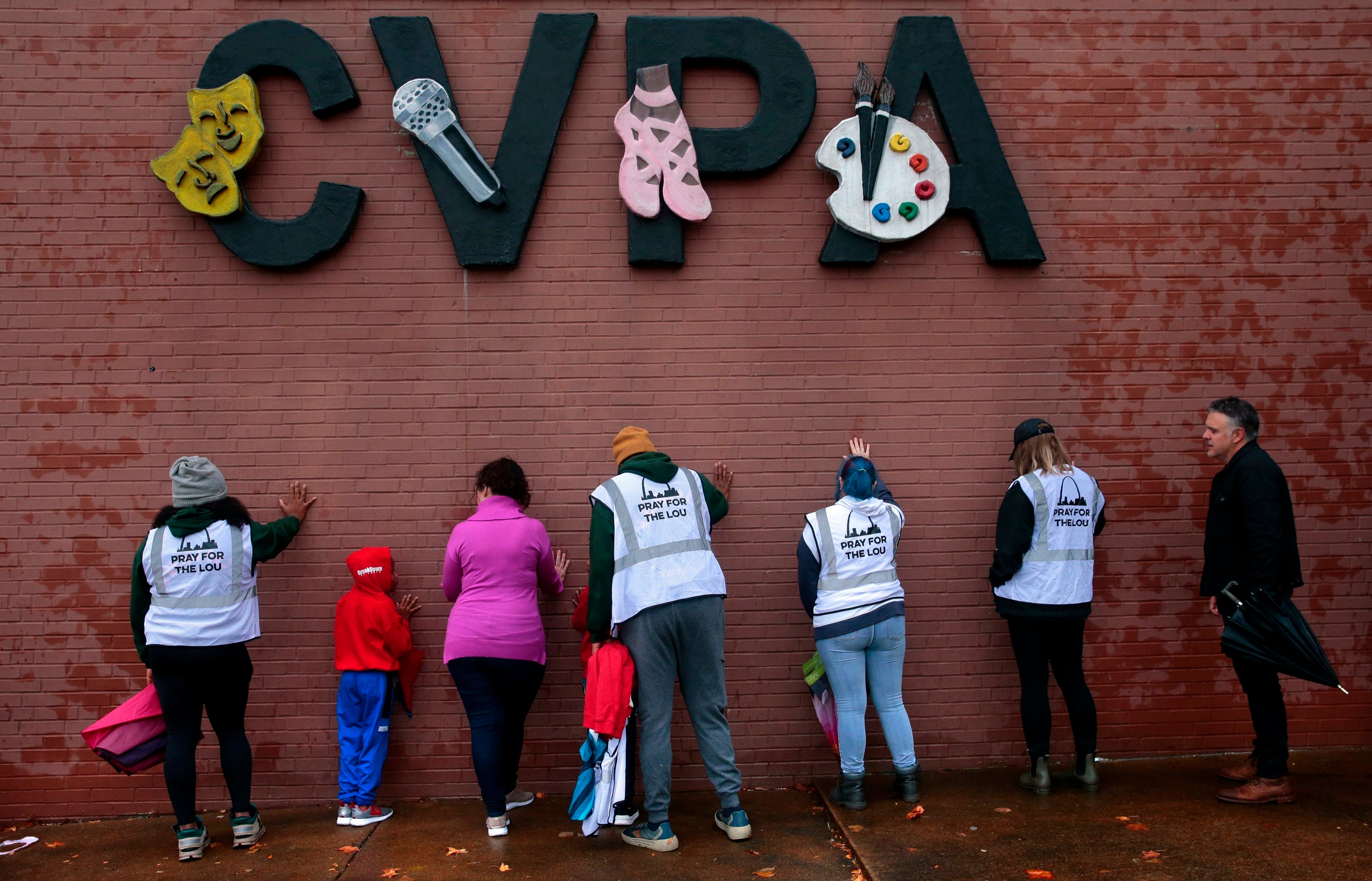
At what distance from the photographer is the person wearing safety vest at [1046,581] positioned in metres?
5.07

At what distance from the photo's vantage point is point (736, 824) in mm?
4719

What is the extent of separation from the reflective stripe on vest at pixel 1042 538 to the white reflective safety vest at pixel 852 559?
0.78 metres

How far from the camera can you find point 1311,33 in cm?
580

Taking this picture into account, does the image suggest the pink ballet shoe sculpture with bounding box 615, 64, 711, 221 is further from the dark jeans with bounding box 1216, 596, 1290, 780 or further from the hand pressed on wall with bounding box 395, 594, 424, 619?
the dark jeans with bounding box 1216, 596, 1290, 780

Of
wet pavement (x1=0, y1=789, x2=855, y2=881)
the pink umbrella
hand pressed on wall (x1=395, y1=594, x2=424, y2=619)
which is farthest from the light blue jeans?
the pink umbrella

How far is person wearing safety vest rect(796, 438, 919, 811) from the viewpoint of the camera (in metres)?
4.92

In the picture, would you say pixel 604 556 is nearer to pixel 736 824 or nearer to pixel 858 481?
pixel 858 481

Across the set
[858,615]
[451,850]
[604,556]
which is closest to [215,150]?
[604,556]

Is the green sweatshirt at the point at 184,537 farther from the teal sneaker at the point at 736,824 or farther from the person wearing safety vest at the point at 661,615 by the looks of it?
the teal sneaker at the point at 736,824

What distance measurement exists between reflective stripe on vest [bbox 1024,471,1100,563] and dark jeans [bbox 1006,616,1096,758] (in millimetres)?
340

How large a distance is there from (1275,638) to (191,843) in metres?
5.43

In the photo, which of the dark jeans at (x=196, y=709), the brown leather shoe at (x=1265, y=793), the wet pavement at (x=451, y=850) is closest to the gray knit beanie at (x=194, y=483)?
the dark jeans at (x=196, y=709)

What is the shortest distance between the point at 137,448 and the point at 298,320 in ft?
3.80

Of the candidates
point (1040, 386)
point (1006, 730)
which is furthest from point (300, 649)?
point (1040, 386)
